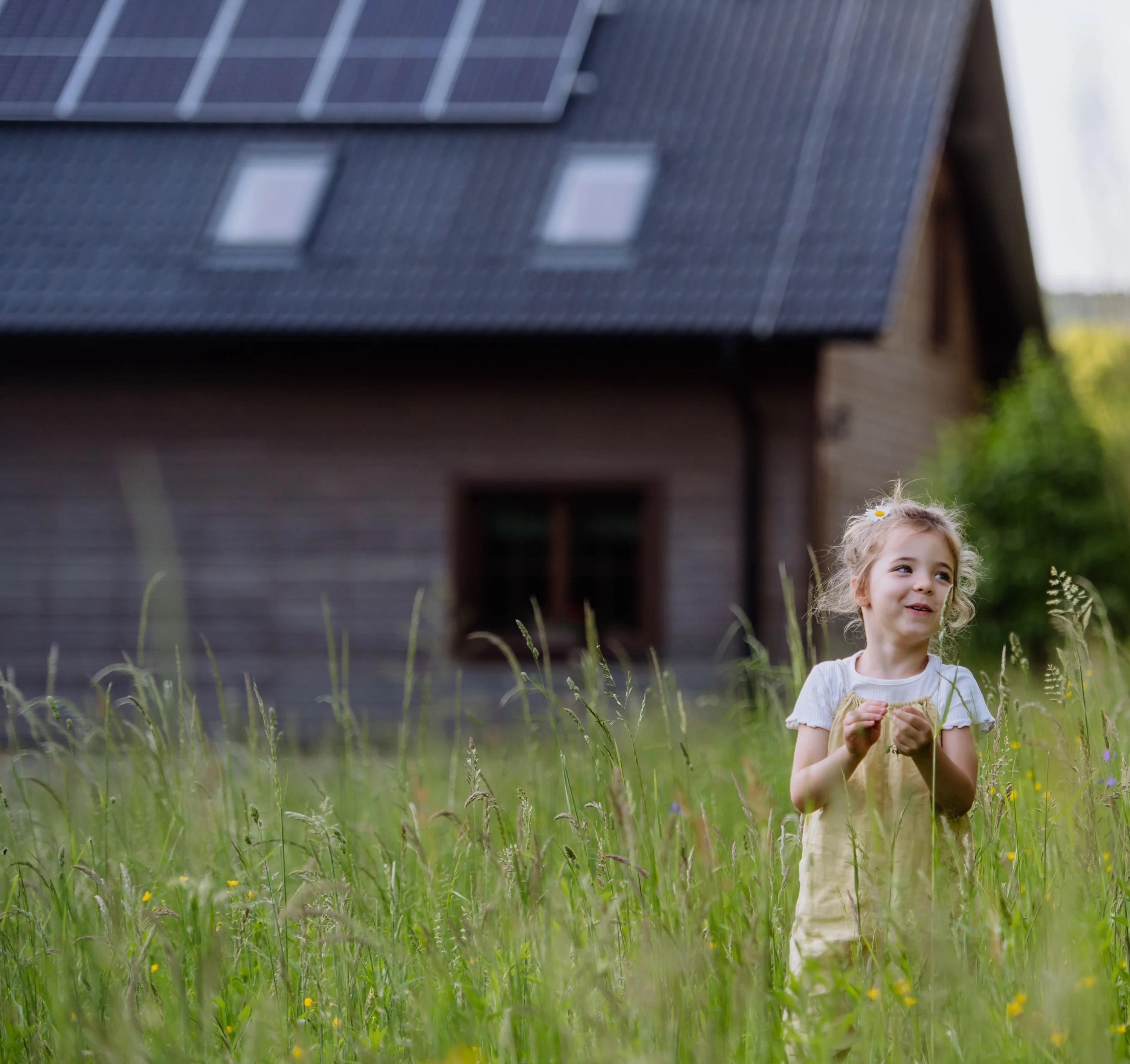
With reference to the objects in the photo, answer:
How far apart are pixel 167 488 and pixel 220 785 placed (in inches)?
329

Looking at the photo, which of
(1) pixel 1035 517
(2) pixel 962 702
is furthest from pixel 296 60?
(2) pixel 962 702

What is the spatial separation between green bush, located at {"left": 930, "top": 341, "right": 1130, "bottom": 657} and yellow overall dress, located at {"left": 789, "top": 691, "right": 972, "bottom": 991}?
8053 millimetres

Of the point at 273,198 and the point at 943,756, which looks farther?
the point at 273,198

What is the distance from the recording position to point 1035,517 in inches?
421

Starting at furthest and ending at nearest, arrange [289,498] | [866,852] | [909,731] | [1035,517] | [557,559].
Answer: [289,498]
[557,559]
[1035,517]
[866,852]
[909,731]

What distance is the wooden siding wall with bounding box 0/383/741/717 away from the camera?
11.0 meters

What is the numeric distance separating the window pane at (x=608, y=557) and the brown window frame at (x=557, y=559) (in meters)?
0.06

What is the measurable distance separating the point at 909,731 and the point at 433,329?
8.55m

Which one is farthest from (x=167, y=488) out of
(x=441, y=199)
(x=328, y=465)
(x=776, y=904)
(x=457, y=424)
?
(x=776, y=904)

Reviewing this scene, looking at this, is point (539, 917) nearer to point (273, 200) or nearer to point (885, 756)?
point (885, 756)

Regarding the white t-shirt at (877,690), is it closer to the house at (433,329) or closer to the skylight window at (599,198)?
the house at (433,329)

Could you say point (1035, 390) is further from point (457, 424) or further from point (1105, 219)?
point (1105, 219)

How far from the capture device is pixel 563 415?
11094 mm

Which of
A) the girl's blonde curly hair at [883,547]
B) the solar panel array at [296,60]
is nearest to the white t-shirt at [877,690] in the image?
the girl's blonde curly hair at [883,547]
